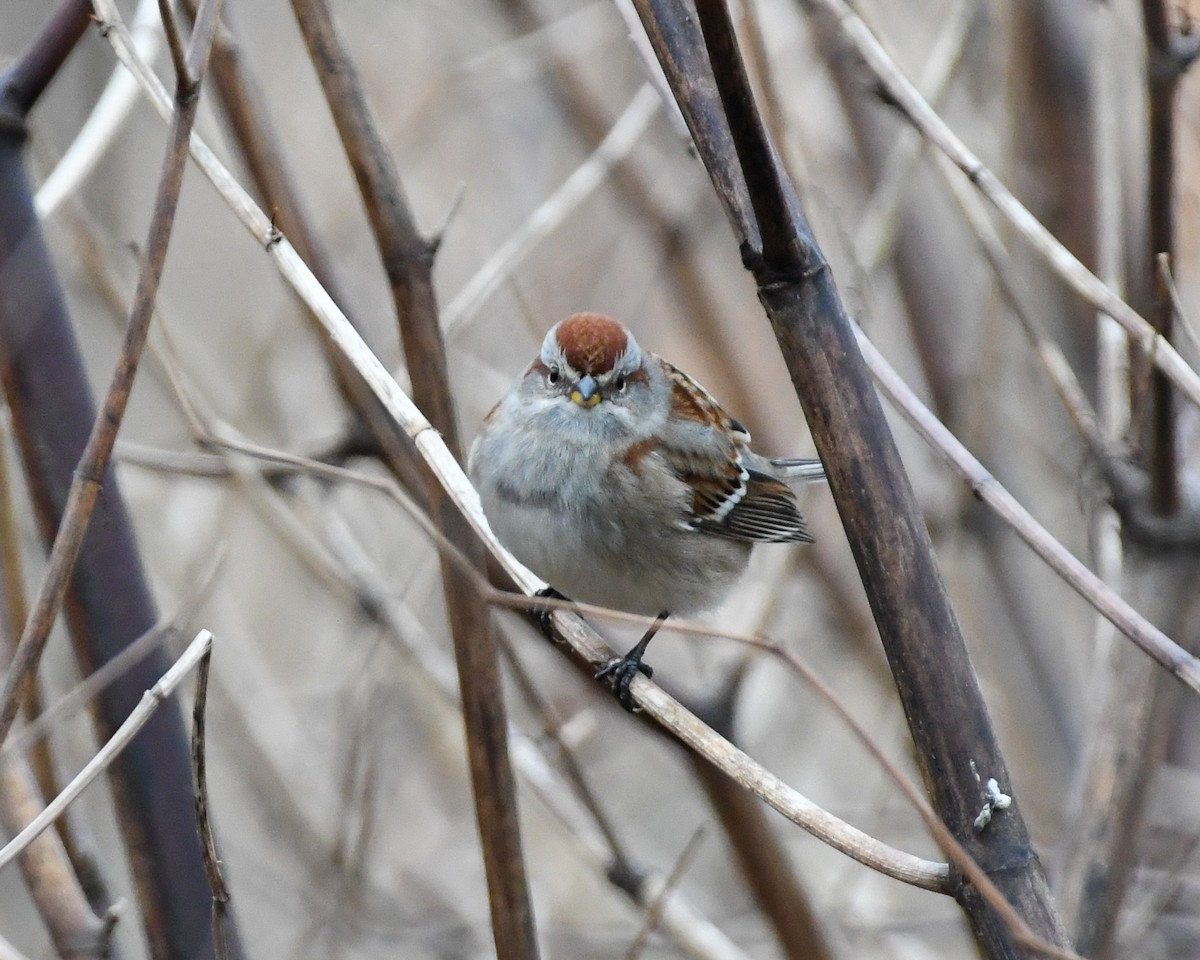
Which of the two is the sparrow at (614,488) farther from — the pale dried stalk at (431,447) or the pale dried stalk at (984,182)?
the pale dried stalk at (984,182)

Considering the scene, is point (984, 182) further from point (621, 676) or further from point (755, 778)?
point (621, 676)

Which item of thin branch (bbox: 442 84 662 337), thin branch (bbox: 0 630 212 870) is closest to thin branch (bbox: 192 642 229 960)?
thin branch (bbox: 0 630 212 870)

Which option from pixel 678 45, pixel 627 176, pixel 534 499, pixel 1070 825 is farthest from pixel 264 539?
pixel 678 45

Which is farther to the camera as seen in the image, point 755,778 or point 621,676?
point 621,676

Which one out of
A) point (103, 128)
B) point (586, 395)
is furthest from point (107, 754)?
point (586, 395)

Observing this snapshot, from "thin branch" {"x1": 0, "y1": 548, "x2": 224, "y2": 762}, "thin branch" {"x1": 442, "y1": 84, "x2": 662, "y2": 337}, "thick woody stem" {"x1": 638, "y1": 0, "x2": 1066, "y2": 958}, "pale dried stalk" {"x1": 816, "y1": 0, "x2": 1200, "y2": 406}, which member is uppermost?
"thin branch" {"x1": 442, "y1": 84, "x2": 662, "y2": 337}

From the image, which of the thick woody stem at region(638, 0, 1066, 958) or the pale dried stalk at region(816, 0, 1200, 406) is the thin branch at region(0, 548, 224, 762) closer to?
the thick woody stem at region(638, 0, 1066, 958)

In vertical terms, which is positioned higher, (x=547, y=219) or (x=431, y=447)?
(x=547, y=219)
